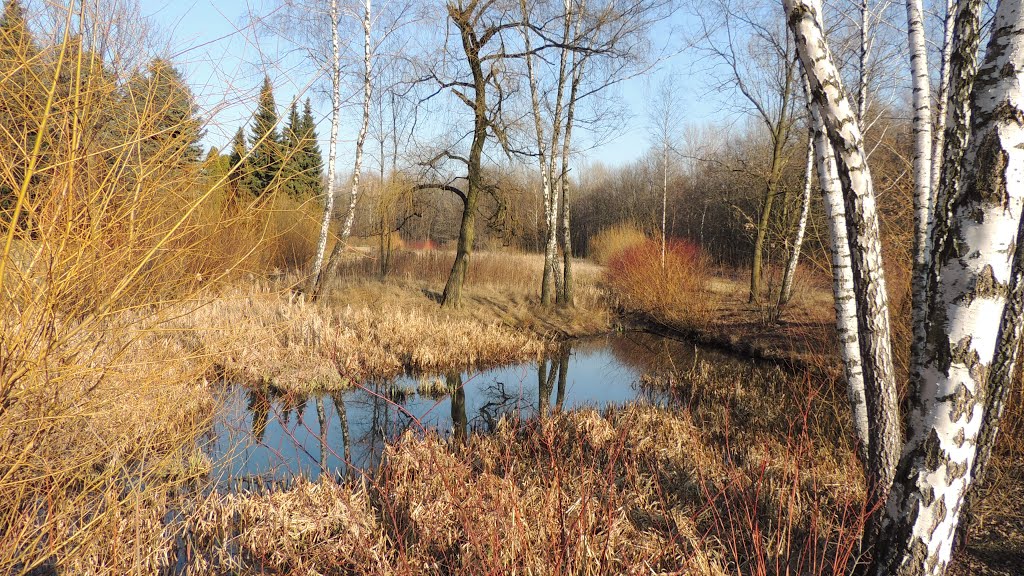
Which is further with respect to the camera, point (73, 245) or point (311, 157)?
point (311, 157)

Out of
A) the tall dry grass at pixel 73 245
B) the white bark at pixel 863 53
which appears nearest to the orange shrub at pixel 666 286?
the white bark at pixel 863 53

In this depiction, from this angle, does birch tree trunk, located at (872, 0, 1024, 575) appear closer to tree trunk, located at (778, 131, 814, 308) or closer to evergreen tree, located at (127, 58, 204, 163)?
evergreen tree, located at (127, 58, 204, 163)

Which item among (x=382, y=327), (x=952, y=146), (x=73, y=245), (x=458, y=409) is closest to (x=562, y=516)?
(x=952, y=146)

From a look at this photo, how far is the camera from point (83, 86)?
2.39m

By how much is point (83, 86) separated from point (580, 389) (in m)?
6.47

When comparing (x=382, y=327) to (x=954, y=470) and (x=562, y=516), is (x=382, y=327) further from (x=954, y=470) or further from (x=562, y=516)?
(x=954, y=470)

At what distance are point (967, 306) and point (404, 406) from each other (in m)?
5.92

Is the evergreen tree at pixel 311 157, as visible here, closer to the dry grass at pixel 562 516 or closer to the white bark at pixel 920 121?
the dry grass at pixel 562 516

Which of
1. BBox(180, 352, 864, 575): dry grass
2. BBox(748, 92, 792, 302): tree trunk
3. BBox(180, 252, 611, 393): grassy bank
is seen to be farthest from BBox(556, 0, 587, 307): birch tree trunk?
BBox(180, 352, 864, 575): dry grass

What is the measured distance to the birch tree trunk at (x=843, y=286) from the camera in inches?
101

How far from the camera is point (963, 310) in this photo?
67.7 inches

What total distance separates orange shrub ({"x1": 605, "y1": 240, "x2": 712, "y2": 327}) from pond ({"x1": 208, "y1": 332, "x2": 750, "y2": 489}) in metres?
1.19

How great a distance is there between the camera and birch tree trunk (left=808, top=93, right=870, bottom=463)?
8.40 feet

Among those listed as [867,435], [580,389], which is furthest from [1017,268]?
[580,389]
